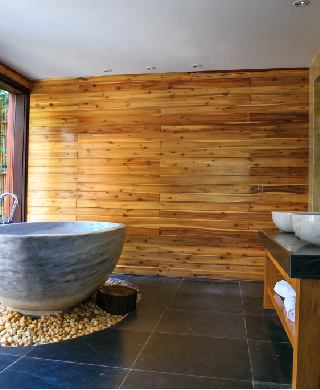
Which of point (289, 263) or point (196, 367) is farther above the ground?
point (289, 263)

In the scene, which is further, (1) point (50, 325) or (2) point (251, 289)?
(2) point (251, 289)

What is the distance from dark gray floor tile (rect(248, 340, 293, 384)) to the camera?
168 centimetres

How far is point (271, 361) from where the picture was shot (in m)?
1.84

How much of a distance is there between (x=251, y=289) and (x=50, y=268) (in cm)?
209

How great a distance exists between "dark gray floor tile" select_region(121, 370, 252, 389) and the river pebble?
664mm

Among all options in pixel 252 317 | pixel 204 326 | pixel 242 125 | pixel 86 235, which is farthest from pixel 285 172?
pixel 86 235

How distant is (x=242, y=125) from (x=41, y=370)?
9.85 ft

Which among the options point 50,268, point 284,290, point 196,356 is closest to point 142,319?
point 196,356

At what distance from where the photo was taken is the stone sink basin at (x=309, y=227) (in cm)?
136

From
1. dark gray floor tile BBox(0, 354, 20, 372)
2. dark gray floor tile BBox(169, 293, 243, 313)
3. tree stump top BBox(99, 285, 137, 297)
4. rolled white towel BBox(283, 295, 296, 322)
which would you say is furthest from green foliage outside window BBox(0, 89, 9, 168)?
rolled white towel BBox(283, 295, 296, 322)

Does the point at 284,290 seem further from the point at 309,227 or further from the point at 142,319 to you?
the point at 142,319

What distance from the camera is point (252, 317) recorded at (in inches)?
99.9

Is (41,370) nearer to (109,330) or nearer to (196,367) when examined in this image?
(109,330)

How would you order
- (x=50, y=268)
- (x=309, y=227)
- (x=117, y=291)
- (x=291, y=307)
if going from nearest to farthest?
(x=309, y=227) < (x=291, y=307) < (x=50, y=268) < (x=117, y=291)
